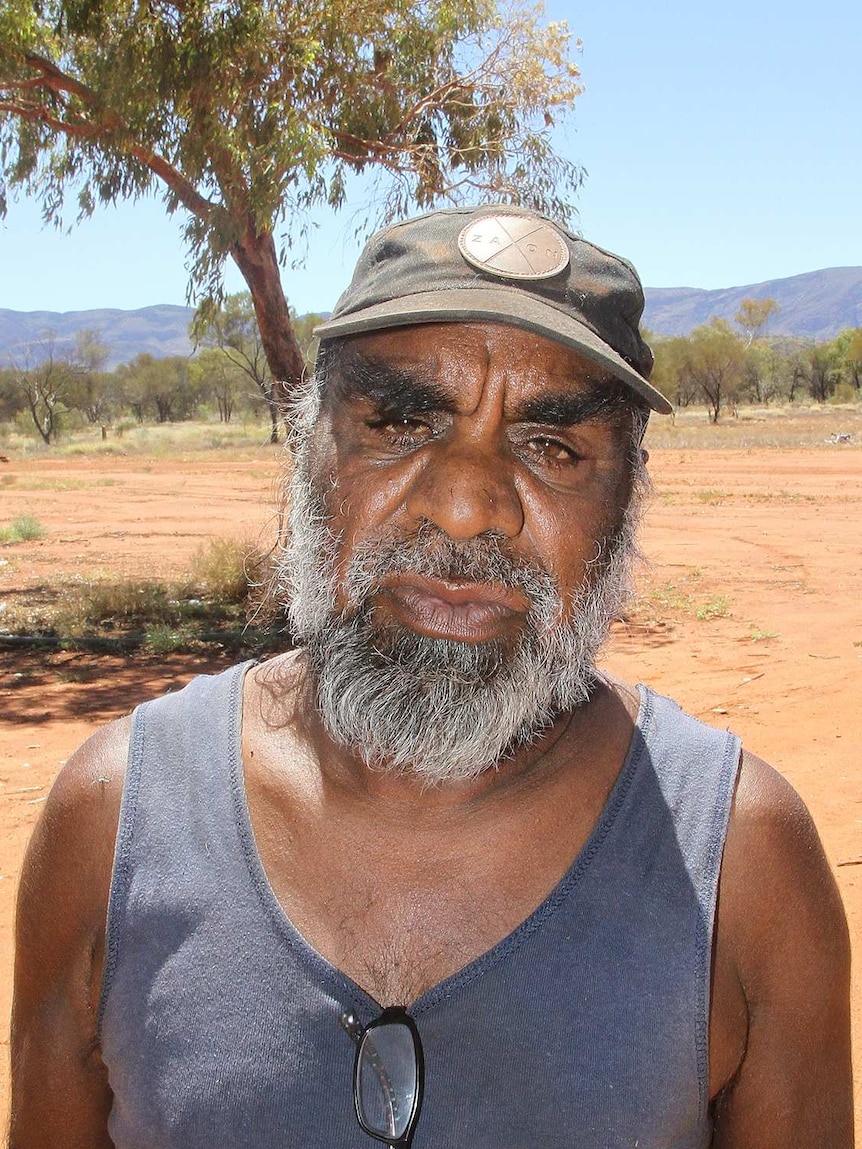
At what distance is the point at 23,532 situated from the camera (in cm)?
1484

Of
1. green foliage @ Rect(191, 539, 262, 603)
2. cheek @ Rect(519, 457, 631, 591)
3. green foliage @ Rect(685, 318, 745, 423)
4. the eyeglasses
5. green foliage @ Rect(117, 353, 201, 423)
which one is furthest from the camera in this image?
green foliage @ Rect(117, 353, 201, 423)

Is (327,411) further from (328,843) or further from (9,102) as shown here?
(9,102)

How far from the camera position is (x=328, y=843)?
155 cm

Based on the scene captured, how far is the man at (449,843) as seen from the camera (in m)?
Result: 1.35

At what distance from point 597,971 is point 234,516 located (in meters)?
16.1

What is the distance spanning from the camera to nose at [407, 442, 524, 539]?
1539 millimetres

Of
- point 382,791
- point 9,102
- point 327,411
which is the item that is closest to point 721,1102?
point 382,791

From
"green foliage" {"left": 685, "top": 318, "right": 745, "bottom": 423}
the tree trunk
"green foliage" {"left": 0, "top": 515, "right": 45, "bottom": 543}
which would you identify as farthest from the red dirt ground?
"green foliage" {"left": 685, "top": 318, "right": 745, "bottom": 423}

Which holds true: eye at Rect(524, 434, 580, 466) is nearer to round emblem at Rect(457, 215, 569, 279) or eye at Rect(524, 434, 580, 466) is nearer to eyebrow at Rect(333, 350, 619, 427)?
eyebrow at Rect(333, 350, 619, 427)

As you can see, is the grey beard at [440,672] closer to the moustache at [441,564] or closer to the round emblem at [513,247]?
the moustache at [441,564]

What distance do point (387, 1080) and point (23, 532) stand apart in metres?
14.7

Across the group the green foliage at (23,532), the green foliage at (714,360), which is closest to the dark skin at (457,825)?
the green foliage at (23,532)

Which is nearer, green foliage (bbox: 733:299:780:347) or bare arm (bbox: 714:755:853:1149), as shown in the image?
bare arm (bbox: 714:755:853:1149)

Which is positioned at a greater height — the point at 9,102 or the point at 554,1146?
the point at 9,102
